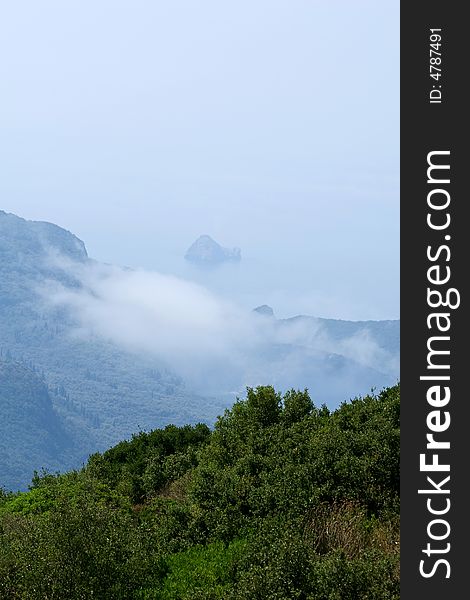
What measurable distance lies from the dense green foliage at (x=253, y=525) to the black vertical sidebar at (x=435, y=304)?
2.68 meters

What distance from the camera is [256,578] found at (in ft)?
29.4

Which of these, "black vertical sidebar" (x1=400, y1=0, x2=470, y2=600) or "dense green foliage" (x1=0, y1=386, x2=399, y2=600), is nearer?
"black vertical sidebar" (x1=400, y1=0, x2=470, y2=600)

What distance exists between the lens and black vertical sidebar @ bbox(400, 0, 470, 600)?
19.7ft

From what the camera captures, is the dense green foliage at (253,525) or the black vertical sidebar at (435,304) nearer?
→ the black vertical sidebar at (435,304)

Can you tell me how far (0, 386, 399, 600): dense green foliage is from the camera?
9.12 meters

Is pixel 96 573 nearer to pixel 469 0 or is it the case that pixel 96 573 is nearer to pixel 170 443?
pixel 469 0

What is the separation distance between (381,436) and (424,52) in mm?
8312

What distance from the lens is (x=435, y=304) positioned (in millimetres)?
6152

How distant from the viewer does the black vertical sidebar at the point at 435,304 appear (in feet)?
19.7

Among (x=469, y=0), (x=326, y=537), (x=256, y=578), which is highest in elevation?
(x=469, y=0)

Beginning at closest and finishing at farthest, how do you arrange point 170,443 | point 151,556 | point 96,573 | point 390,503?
point 96,573 → point 151,556 → point 390,503 → point 170,443

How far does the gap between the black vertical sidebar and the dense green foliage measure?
2.68m

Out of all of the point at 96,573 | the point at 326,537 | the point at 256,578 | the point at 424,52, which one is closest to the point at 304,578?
the point at 256,578

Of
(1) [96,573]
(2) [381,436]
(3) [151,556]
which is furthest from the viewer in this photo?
(2) [381,436]
